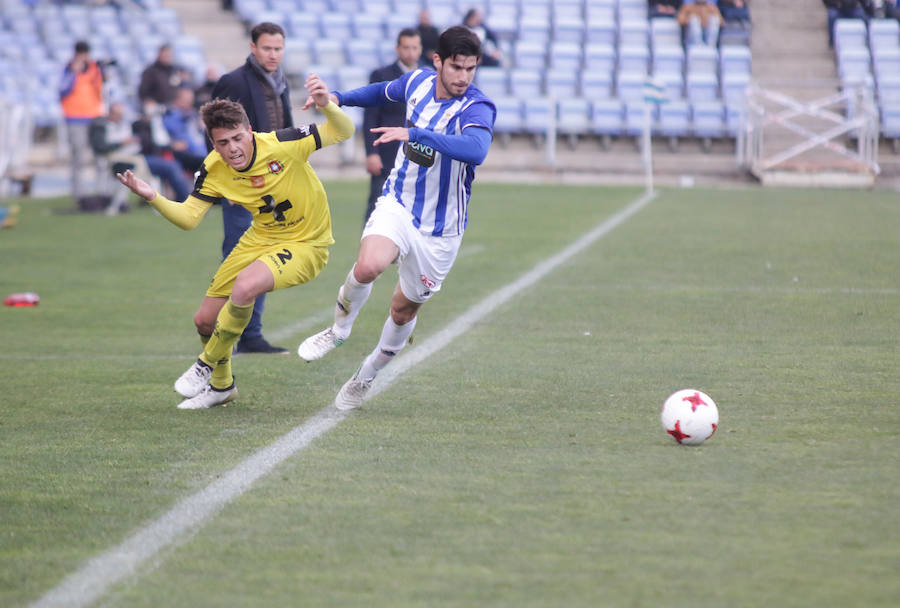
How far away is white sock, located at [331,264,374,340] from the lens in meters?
6.03

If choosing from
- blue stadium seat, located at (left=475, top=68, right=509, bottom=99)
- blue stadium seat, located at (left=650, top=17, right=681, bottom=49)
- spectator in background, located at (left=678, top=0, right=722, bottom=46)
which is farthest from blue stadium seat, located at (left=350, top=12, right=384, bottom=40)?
spectator in background, located at (left=678, top=0, right=722, bottom=46)

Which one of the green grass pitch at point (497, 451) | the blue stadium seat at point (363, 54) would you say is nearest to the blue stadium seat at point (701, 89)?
the blue stadium seat at point (363, 54)

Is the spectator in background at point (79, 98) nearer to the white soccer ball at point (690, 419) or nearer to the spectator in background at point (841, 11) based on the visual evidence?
the white soccer ball at point (690, 419)

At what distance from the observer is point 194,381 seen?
6078mm

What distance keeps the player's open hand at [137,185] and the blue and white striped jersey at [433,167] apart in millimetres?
1163

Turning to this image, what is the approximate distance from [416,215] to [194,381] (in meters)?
1.34

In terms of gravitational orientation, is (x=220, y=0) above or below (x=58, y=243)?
above

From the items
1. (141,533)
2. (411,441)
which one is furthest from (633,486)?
(141,533)

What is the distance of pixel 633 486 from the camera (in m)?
4.52

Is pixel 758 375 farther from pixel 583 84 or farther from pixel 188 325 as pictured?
pixel 583 84

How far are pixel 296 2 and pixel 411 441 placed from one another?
85.8 feet

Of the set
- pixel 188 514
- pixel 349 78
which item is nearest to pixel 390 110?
pixel 188 514

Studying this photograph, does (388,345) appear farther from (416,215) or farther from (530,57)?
(530,57)

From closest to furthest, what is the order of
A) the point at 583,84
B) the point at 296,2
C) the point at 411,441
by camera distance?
1. the point at 411,441
2. the point at 583,84
3. the point at 296,2
